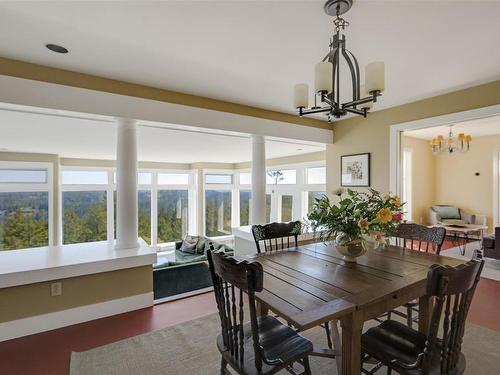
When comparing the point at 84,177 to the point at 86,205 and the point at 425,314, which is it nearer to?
the point at 86,205

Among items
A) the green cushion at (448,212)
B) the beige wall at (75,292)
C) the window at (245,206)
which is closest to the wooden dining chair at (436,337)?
the beige wall at (75,292)

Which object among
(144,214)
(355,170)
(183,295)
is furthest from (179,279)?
(144,214)

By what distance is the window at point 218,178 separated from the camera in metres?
9.06

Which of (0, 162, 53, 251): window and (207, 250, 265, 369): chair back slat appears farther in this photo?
(0, 162, 53, 251): window

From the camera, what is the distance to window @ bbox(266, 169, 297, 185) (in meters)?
7.48

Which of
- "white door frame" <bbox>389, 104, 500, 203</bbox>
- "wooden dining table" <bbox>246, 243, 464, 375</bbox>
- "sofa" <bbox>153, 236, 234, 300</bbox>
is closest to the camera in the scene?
"wooden dining table" <bbox>246, 243, 464, 375</bbox>

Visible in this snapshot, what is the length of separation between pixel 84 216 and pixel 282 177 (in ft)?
18.2

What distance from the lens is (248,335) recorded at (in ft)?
5.23

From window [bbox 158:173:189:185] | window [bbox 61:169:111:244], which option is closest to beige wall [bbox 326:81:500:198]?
window [bbox 158:173:189:185]

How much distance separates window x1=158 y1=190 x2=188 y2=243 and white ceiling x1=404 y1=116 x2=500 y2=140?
6.79 m

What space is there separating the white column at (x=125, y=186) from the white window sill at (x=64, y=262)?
0.58ft

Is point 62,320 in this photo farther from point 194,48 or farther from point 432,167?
point 432,167

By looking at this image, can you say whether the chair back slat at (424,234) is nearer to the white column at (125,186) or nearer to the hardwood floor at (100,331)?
the hardwood floor at (100,331)

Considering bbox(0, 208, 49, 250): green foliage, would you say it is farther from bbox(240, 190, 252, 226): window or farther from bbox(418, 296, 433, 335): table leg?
bbox(418, 296, 433, 335): table leg
